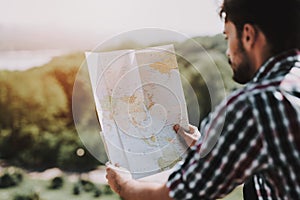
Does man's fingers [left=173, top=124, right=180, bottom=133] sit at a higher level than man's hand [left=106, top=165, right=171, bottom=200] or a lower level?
lower

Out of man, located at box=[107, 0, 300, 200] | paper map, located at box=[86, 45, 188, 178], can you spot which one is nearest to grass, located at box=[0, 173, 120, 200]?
paper map, located at box=[86, 45, 188, 178]

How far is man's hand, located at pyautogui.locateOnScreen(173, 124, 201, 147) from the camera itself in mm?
1401

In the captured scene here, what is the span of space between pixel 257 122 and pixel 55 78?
133 centimetres

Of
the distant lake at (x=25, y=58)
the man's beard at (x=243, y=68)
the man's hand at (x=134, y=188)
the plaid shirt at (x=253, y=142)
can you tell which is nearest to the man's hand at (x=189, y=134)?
the man's hand at (x=134, y=188)

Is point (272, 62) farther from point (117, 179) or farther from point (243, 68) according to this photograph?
point (117, 179)

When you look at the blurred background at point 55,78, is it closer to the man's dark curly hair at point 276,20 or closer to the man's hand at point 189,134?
the man's hand at point 189,134

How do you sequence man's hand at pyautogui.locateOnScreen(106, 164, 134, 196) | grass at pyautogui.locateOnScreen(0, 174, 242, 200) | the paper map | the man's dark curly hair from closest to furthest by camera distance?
the man's dark curly hair
man's hand at pyautogui.locateOnScreen(106, 164, 134, 196)
the paper map
grass at pyautogui.locateOnScreen(0, 174, 242, 200)

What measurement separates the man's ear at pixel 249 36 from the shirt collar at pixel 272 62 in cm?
5

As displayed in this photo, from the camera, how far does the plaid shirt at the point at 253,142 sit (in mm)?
850

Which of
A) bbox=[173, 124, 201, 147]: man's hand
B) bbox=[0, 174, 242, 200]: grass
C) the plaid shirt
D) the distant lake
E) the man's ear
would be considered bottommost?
bbox=[0, 174, 242, 200]: grass

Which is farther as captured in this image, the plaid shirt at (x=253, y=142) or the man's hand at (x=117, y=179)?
the man's hand at (x=117, y=179)

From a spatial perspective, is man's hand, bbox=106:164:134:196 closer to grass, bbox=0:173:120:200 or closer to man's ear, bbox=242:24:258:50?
man's ear, bbox=242:24:258:50

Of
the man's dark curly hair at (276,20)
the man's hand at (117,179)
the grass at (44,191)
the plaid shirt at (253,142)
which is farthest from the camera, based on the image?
the grass at (44,191)

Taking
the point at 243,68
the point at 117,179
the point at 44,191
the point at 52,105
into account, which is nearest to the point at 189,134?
the point at 117,179
